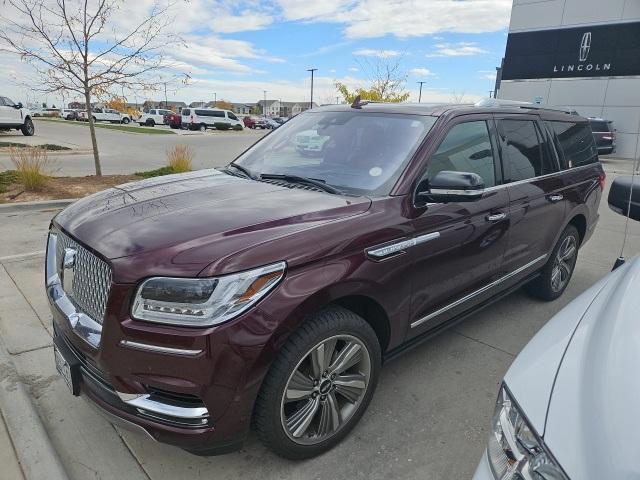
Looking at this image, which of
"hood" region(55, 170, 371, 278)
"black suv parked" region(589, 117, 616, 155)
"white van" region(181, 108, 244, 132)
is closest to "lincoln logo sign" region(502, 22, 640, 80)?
"black suv parked" region(589, 117, 616, 155)

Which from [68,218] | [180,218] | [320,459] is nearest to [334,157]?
[180,218]

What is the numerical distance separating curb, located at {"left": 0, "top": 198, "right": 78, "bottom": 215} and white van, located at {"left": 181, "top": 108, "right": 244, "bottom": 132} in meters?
34.7

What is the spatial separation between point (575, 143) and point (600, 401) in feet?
13.0

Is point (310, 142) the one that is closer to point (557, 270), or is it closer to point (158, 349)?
point (158, 349)

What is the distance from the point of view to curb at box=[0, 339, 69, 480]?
7.25 feet

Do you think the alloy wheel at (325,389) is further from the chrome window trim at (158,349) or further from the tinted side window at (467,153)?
the tinted side window at (467,153)

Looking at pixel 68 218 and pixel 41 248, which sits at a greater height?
pixel 68 218

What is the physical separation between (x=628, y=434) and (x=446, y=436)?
168 centimetres

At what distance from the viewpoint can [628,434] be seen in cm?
111

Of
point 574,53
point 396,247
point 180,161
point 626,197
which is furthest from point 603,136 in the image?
point 396,247

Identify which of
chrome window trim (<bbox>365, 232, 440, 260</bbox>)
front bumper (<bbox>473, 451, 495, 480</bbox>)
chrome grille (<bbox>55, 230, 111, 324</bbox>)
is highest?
chrome window trim (<bbox>365, 232, 440, 260</bbox>)

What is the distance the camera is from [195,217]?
230 centimetres

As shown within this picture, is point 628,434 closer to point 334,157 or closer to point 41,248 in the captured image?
point 334,157

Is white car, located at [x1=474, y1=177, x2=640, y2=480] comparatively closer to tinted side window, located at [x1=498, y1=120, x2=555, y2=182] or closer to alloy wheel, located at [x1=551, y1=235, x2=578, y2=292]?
tinted side window, located at [x1=498, y1=120, x2=555, y2=182]
